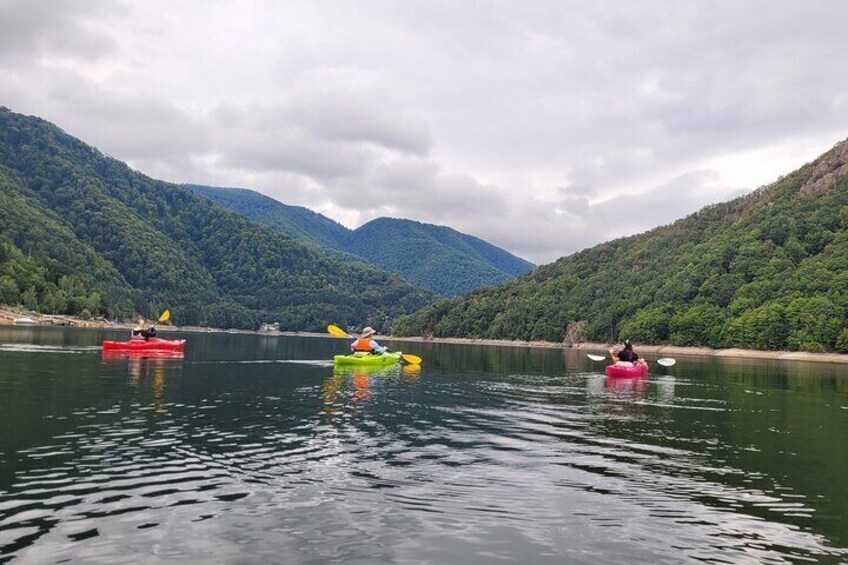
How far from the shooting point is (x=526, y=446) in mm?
25703

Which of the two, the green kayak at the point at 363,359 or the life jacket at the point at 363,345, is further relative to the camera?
the life jacket at the point at 363,345

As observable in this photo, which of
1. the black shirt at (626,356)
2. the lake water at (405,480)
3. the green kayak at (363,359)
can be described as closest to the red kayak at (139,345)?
the green kayak at (363,359)

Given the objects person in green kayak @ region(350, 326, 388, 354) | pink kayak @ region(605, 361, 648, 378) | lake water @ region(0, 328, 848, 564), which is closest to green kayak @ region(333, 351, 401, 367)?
person in green kayak @ region(350, 326, 388, 354)

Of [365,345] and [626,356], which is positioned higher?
[365,345]

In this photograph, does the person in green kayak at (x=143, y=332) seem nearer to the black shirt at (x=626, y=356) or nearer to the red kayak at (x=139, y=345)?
the red kayak at (x=139, y=345)

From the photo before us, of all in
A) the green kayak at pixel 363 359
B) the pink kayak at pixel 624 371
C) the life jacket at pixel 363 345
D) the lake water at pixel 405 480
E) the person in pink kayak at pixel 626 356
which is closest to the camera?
the lake water at pixel 405 480

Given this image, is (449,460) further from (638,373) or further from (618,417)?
(638,373)

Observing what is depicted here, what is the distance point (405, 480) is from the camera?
62.7ft

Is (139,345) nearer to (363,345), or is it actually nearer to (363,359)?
(363,345)

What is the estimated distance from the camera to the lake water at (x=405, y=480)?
1341cm

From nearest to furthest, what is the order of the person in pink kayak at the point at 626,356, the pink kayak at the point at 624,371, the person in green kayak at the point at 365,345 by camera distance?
the pink kayak at the point at 624,371
the person in pink kayak at the point at 626,356
the person in green kayak at the point at 365,345

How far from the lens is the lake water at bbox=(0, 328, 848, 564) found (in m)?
13.4

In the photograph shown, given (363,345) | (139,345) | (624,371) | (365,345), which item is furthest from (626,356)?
(139,345)

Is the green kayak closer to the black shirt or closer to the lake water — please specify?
the lake water
